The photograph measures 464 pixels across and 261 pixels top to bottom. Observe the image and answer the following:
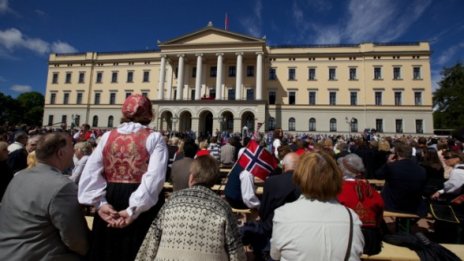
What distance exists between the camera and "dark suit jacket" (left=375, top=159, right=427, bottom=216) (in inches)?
172

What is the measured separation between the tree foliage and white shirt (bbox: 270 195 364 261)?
70698 millimetres

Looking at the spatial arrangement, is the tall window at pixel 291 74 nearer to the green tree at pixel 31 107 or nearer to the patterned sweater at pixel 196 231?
the patterned sweater at pixel 196 231

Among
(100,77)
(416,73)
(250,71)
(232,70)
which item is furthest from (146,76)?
(416,73)

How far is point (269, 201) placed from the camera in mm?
3270

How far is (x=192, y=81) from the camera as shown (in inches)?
1547

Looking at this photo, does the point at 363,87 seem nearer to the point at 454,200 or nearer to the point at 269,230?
the point at 454,200

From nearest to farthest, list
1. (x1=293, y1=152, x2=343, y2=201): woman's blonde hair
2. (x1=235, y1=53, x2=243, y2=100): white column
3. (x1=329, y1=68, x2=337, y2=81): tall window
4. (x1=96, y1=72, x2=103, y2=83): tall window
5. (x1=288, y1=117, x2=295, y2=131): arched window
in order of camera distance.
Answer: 1. (x1=293, y1=152, x2=343, y2=201): woman's blonde hair
2. (x1=235, y1=53, x2=243, y2=100): white column
3. (x1=288, y1=117, x2=295, y2=131): arched window
4. (x1=329, y1=68, x2=337, y2=81): tall window
5. (x1=96, y1=72, x2=103, y2=83): tall window

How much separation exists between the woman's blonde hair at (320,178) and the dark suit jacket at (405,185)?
10.0 feet

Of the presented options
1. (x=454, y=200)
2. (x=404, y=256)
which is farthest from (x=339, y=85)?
(x=404, y=256)

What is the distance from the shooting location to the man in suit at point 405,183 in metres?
4.36

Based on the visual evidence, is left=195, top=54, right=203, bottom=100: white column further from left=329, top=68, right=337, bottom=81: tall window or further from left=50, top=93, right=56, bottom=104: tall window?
left=50, top=93, right=56, bottom=104: tall window

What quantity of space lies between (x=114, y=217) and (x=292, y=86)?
37588 millimetres

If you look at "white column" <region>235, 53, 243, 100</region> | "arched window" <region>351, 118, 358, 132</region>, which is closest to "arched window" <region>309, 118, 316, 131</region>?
"arched window" <region>351, 118, 358, 132</region>

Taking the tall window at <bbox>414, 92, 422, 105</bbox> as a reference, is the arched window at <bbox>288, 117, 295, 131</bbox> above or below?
below
